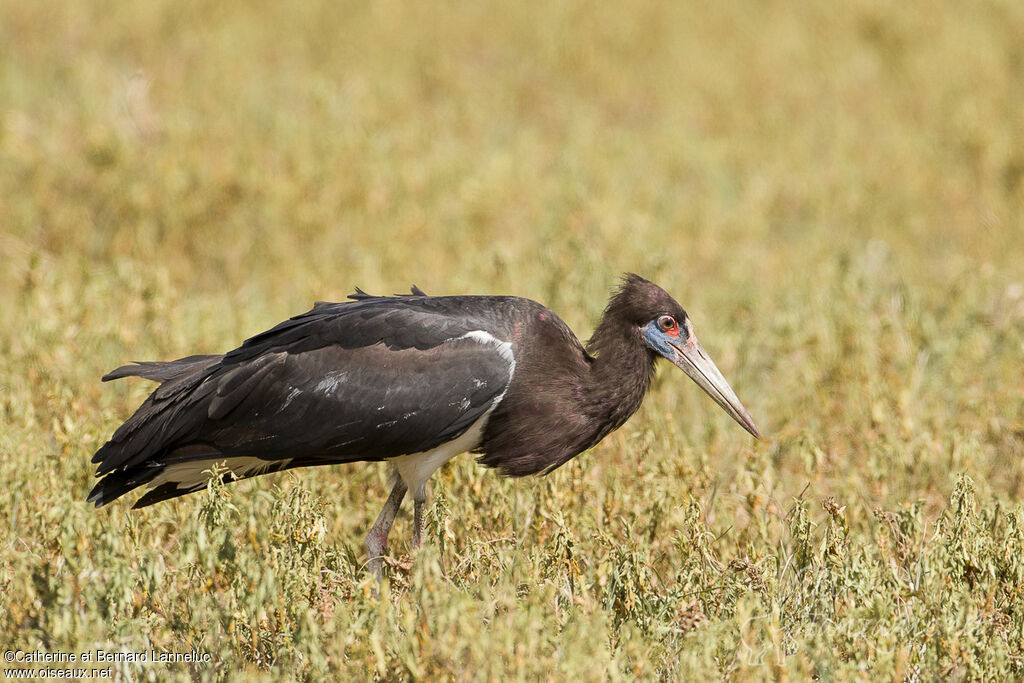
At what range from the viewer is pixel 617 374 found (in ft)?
16.1

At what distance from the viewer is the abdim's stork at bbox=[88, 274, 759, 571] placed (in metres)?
4.58

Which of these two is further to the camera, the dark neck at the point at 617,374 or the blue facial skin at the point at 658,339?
the blue facial skin at the point at 658,339

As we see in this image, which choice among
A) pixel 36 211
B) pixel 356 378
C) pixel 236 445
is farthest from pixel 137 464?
pixel 36 211

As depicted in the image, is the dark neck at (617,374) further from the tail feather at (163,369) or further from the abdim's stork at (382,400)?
the tail feather at (163,369)

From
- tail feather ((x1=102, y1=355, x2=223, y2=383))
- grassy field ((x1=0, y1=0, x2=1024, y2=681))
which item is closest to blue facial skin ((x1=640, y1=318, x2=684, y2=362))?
grassy field ((x1=0, y1=0, x2=1024, y2=681))

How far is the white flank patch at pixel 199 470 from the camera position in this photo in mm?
4594

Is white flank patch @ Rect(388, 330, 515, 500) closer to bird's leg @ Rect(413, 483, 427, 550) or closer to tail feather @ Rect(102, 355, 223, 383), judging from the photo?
bird's leg @ Rect(413, 483, 427, 550)

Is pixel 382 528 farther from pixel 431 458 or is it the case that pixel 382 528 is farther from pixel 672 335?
pixel 672 335

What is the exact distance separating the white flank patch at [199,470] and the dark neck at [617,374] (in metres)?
1.21

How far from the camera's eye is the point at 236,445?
4.59 meters

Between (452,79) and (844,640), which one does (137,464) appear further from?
(452,79)

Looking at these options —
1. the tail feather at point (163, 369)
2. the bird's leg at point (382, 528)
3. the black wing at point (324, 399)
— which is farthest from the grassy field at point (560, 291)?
the tail feather at point (163, 369)

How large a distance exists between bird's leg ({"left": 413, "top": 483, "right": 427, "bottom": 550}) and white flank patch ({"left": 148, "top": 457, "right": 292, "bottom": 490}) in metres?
0.51

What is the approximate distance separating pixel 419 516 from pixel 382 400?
53 centimetres
